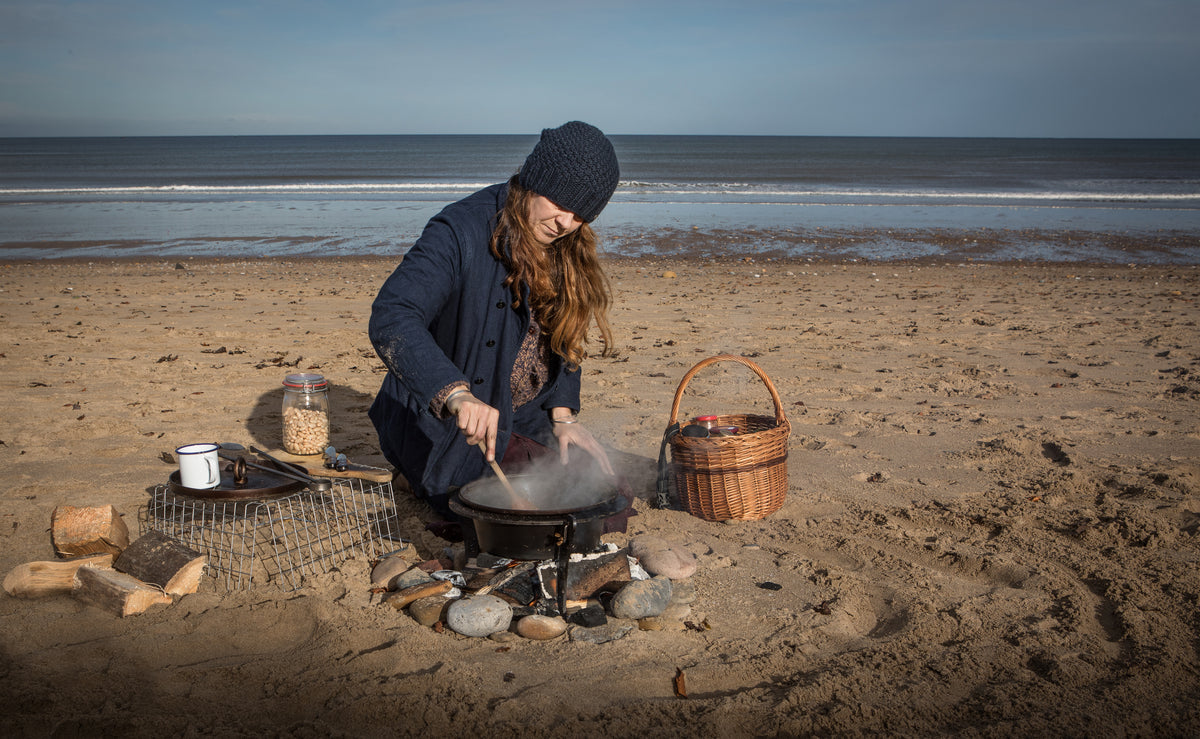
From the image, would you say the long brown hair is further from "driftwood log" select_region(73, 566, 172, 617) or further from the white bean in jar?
"driftwood log" select_region(73, 566, 172, 617)

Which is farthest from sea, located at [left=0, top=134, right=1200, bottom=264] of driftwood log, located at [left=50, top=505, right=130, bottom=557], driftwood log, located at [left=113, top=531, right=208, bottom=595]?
driftwood log, located at [left=113, top=531, right=208, bottom=595]

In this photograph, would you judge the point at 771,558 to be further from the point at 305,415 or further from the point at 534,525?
the point at 305,415

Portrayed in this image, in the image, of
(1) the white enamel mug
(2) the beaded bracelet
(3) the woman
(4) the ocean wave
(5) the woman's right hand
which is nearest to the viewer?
(5) the woman's right hand

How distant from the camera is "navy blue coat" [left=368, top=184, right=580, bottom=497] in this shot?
2.74m

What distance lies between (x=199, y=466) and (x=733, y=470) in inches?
85.5

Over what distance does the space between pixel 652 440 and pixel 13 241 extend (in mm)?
15512

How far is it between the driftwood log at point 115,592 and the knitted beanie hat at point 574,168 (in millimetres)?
1988

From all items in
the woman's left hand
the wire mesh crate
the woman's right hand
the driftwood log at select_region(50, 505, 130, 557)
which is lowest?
the wire mesh crate

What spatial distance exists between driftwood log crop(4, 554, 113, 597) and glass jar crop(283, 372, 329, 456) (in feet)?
3.59

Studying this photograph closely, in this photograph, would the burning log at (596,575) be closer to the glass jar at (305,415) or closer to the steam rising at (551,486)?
the steam rising at (551,486)

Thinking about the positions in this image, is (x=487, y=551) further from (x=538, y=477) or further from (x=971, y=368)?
(x=971, y=368)

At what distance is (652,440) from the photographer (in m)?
4.82

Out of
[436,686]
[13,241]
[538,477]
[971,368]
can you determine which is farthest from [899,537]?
[13,241]

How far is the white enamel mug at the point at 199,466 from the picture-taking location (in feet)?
9.81
